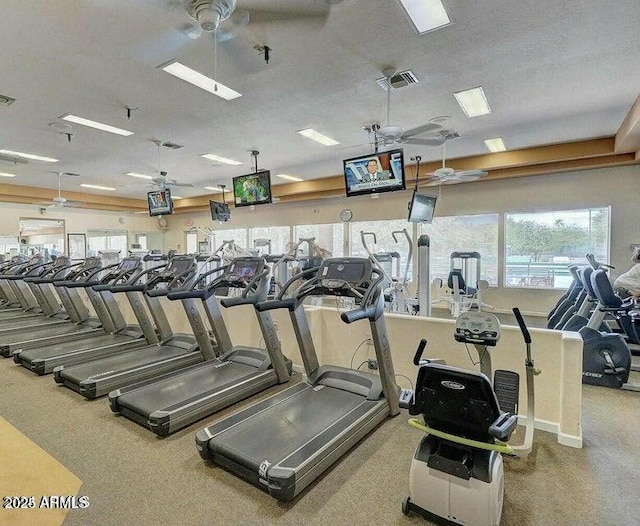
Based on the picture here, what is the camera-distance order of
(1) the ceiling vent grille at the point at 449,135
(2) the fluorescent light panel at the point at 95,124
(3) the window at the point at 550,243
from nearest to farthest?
(2) the fluorescent light panel at the point at 95,124
(1) the ceiling vent grille at the point at 449,135
(3) the window at the point at 550,243

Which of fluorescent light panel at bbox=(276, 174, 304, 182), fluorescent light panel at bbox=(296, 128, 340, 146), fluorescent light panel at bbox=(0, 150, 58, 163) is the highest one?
fluorescent light panel at bbox=(296, 128, 340, 146)

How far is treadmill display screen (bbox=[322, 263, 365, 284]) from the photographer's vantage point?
3209 millimetres

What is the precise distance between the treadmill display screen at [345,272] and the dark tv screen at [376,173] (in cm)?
220

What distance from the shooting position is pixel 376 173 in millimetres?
5160

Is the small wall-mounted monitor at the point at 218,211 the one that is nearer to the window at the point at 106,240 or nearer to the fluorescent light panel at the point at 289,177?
the fluorescent light panel at the point at 289,177

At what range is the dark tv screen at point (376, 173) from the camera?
4961mm

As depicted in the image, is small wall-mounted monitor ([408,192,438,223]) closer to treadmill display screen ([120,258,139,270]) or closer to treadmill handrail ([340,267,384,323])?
treadmill handrail ([340,267,384,323])

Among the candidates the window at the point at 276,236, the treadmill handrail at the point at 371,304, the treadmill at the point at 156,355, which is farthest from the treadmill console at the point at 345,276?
the window at the point at 276,236

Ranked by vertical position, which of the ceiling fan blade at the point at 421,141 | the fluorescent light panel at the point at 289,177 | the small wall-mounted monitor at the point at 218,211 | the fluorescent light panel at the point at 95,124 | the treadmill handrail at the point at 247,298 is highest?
the fluorescent light panel at the point at 95,124

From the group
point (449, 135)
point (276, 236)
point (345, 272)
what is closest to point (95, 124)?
point (345, 272)

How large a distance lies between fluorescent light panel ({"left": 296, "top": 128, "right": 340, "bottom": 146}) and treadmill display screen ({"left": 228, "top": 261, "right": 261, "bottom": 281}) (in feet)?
8.53

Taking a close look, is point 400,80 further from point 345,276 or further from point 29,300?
point 29,300

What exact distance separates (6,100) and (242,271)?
3631mm

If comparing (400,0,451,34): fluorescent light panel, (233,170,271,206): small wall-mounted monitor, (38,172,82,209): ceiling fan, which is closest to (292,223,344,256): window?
(233,170,271,206): small wall-mounted monitor
